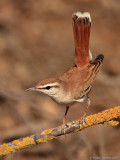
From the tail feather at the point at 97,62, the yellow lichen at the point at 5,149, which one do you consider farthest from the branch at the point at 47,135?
the tail feather at the point at 97,62

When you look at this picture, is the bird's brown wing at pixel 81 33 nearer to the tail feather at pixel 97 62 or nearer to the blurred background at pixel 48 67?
the tail feather at pixel 97 62

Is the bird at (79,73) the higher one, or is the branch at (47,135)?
the bird at (79,73)

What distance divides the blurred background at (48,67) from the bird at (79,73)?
1988 mm

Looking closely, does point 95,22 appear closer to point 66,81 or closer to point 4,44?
point 4,44

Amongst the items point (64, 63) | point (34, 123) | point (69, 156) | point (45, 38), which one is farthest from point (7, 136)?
point (45, 38)

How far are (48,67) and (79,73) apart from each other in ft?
11.7

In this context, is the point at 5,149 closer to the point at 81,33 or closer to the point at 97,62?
the point at 97,62

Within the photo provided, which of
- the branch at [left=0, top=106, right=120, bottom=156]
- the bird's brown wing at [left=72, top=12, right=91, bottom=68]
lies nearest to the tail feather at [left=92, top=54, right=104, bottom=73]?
the bird's brown wing at [left=72, top=12, right=91, bottom=68]

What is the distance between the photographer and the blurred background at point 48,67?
6902 millimetres

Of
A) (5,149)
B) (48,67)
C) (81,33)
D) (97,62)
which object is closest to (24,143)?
(5,149)

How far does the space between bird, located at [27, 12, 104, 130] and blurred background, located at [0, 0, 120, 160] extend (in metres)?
1.99

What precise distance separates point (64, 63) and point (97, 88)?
3.36 ft

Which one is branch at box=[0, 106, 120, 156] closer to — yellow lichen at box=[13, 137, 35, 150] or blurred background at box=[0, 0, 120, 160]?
yellow lichen at box=[13, 137, 35, 150]

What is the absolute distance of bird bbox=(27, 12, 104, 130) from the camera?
397 centimetres
